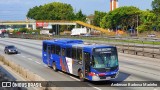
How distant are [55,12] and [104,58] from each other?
514 feet

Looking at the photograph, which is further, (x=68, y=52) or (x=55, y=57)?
(x=55, y=57)

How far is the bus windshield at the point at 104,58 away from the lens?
2134 cm

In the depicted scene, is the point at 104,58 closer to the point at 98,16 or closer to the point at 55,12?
the point at 98,16

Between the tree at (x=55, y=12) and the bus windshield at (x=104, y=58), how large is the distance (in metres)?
151

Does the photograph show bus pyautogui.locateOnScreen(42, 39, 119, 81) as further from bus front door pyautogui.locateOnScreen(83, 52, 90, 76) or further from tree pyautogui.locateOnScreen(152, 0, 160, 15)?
tree pyautogui.locateOnScreen(152, 0, 160, 15)

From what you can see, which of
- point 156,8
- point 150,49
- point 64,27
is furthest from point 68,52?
point 64,27

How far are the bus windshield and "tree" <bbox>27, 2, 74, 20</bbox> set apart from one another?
496 ft

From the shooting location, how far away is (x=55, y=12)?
580 feet

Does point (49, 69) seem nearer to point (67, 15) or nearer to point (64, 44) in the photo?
point (64, 44)

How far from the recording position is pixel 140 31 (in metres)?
123

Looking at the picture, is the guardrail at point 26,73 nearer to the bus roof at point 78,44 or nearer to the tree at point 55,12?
the bus roof at point 78,44

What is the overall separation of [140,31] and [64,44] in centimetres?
9941

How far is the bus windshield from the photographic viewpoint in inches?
840

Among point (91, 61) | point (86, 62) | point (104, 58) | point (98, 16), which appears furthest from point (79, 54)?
point (98, 16)
